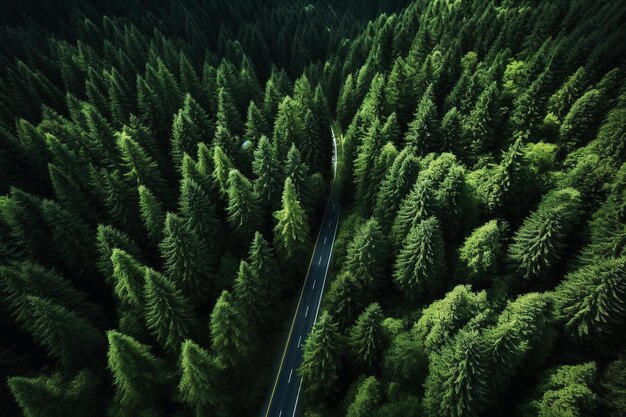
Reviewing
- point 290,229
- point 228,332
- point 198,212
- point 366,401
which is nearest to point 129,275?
point 228,332

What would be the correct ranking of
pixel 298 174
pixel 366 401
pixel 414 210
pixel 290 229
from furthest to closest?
pixel 298 174 < pixel 290 229 < pixel 414 210 < pixel 366 401

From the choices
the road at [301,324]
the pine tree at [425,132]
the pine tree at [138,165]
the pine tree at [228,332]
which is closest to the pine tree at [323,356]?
the road at [301,324]

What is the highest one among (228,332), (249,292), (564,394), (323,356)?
(249,292)

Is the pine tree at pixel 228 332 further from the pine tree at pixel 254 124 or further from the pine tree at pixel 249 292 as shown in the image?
the pine tree at pixel 254 124

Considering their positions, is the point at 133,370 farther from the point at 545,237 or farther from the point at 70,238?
the point at 545,237

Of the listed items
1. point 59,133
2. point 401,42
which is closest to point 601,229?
point 401,42

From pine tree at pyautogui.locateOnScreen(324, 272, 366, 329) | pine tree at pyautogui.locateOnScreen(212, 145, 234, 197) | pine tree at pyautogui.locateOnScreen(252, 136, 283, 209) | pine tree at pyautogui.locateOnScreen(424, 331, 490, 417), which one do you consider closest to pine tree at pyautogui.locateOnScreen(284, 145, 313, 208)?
pine tree at pyautogui.locateOnScreen(252, 136, 283, 209)
